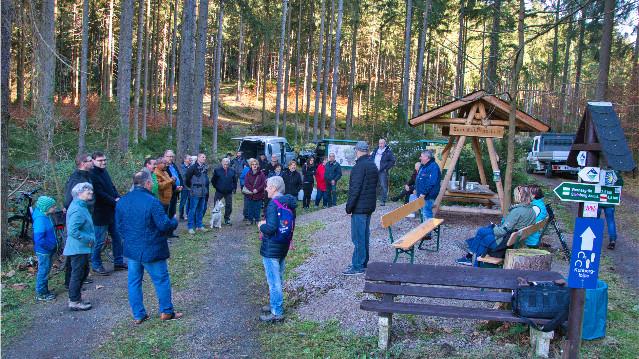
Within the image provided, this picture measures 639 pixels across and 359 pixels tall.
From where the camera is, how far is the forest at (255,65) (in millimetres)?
11195

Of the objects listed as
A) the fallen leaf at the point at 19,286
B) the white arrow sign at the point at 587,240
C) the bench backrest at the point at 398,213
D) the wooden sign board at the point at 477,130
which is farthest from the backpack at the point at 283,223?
the wooden sign board at the point at 477,130

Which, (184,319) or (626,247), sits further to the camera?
(626,247)

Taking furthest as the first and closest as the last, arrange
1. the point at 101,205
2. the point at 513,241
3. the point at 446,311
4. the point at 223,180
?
the point at 223,180, the point at 101,205, the point at 513,241, the point at 446,311

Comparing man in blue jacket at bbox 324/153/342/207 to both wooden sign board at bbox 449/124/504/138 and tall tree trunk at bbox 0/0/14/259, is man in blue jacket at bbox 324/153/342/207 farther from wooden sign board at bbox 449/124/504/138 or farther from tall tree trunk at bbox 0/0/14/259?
tall tree trunk at bbox 0/0/14/259

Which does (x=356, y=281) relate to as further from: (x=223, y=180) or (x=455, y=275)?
(x=223, y=180)

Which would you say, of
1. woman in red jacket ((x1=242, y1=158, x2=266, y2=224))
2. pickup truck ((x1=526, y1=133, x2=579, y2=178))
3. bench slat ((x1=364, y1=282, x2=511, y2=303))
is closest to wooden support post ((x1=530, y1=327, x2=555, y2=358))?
bench slat ((x1=364, y1=282, x2=511, y2=303))

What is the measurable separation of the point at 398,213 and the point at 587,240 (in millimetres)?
4279

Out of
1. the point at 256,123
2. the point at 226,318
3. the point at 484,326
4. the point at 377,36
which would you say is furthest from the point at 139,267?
the point at 377,36

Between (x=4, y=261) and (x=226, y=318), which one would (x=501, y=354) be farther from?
(x=4, y=261)

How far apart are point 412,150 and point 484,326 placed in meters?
12.3

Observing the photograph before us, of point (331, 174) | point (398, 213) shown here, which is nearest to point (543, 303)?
point (398, 213)

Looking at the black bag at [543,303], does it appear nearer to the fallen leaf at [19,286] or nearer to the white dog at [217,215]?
the fallen leaf at [19,286]

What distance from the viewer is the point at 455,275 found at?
5305mm

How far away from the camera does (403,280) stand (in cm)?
529
